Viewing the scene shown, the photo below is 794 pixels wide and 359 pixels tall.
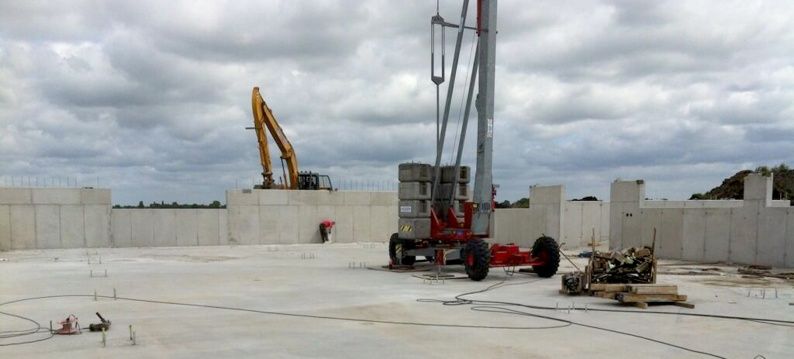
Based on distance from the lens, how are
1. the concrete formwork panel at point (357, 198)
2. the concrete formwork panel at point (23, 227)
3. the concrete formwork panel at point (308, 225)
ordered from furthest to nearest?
the concrete formwork panel at point (357, 198) → the concrete formwork panel at point (308, 225) → the concrete formwork panel at point (23, 227)

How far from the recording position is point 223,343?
9648mm

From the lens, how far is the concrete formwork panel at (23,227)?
97.2 feet

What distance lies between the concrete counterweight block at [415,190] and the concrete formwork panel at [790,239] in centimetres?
1270

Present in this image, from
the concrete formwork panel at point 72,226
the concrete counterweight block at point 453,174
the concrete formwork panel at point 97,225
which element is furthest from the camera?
the concrete formwork panel at point 97,225

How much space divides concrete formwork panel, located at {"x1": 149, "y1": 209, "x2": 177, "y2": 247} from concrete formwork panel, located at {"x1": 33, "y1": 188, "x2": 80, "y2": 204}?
372 cm

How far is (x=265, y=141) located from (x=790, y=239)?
90.8 feet

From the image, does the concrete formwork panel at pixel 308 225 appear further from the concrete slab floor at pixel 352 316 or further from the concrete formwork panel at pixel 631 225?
the concrete formwork panel at pixel 631 225

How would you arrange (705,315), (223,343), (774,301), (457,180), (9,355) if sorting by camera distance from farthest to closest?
(457,180) → (774,301) → (705,315) → (223,343) → (9,355)

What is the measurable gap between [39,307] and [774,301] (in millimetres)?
15431

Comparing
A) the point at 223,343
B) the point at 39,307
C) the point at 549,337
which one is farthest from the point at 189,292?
the point at 549,337

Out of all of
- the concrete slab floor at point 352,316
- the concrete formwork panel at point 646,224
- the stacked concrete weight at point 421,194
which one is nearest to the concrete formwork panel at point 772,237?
the concrete formwork panel at point 646,224

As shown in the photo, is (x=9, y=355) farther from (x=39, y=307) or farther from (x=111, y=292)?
(x=111, y=292)

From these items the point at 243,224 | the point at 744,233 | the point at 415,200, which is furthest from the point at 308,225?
the point at 744,233

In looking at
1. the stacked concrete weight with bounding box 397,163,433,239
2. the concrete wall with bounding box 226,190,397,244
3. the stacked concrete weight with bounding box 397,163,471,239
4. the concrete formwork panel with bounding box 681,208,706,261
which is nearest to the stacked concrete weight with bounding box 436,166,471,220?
the stacked concrete weight with bounding box 397,163,471,239
